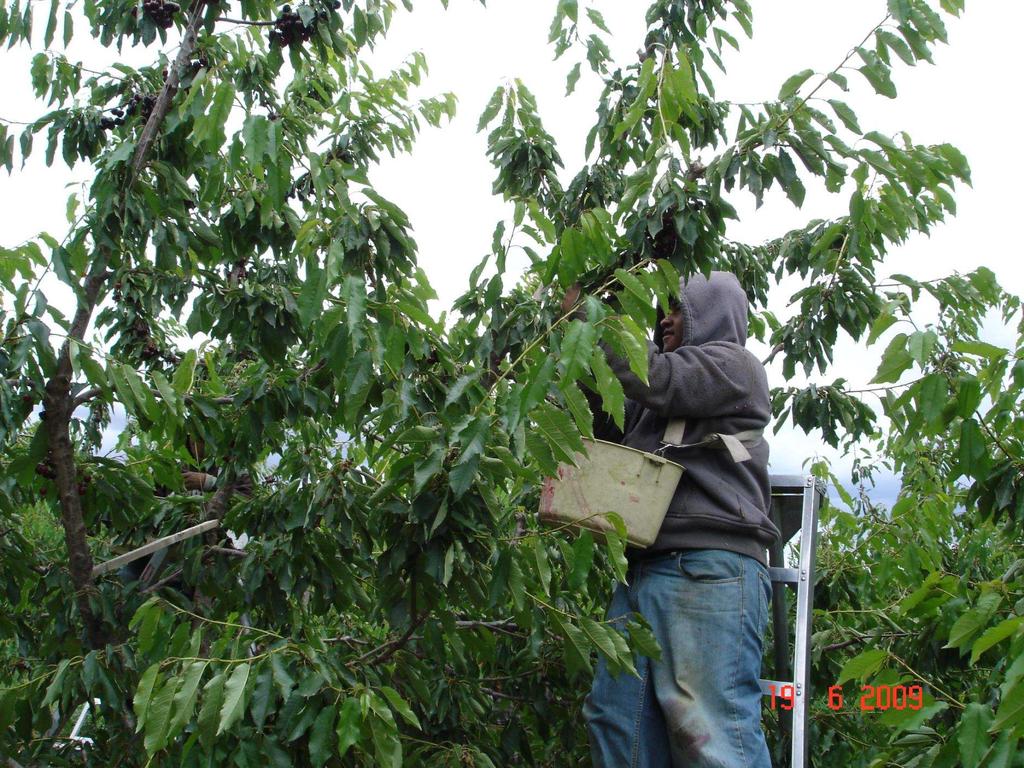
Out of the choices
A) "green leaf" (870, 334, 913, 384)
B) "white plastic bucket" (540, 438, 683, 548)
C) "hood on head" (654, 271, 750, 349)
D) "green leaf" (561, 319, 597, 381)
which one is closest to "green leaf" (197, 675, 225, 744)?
"white plastic bucket" (540, 438, 683, 548)

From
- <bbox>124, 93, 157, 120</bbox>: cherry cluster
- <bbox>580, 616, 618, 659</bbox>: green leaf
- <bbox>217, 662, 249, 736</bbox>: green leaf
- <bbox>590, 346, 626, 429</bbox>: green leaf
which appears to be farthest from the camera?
<bbox>124, 93, 157, 120</bbox>: cherry cluster

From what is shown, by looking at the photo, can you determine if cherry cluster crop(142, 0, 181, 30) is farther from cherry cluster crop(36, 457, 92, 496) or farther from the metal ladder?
the metal ladder

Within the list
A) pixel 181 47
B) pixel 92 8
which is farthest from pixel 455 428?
pixel 92 8

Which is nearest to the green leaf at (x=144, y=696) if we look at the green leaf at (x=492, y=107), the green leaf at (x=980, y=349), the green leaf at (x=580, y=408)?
the green leaf at (x=580, y=408)

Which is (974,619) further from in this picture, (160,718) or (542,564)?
(160,718)

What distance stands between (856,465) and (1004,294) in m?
1.41

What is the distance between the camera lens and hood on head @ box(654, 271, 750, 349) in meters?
2.52

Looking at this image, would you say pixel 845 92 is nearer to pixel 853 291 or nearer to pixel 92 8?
pixel 853 291

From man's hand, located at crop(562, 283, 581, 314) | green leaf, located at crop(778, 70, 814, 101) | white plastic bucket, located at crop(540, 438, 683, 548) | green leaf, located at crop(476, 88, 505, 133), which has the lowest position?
white plastic bucket, located at crop(540, 438, 683, 548)

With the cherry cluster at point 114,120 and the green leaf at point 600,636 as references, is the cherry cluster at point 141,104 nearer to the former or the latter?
the cherry cluster at point 114,120

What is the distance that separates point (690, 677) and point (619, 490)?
17.6 inches

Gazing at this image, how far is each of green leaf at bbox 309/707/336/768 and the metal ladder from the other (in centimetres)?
112

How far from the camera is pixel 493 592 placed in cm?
213
